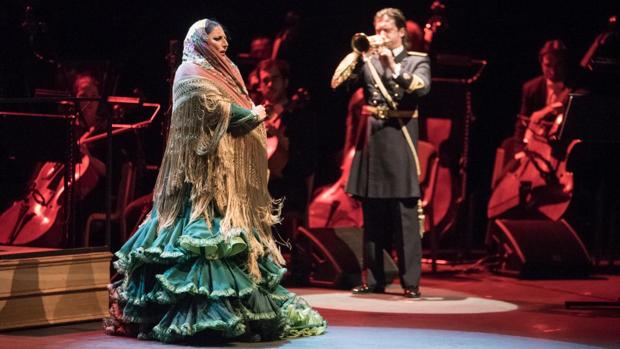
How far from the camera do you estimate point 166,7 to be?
29.8ft

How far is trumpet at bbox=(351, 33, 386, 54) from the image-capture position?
23.7 feet

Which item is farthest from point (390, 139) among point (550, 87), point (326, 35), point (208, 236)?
point (326, 35)

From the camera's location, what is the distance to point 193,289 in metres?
5.25

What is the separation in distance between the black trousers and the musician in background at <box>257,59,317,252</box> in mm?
841

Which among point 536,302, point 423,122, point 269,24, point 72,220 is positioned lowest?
point 536,302

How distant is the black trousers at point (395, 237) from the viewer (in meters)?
7.29

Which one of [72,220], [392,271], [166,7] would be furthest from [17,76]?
[392,271]

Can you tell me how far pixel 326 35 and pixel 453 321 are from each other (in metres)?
4.30

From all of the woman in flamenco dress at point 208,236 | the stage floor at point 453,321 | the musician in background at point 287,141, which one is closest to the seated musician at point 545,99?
the stage floor at point 453,321

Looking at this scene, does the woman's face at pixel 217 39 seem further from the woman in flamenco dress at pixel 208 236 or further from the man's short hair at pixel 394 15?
the man's short hair at pixel 394 15

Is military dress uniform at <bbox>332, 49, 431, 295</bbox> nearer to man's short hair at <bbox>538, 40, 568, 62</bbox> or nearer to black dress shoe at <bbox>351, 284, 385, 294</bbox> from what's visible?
black dress shoe at <bbox>351, 284, 385, 294</bbox>

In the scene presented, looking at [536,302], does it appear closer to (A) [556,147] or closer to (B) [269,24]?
(A) [556,147]

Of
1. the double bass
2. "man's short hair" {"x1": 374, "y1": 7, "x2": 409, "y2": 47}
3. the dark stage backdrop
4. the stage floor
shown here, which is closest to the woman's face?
the stage floor

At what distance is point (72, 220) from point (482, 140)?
5115 mm
